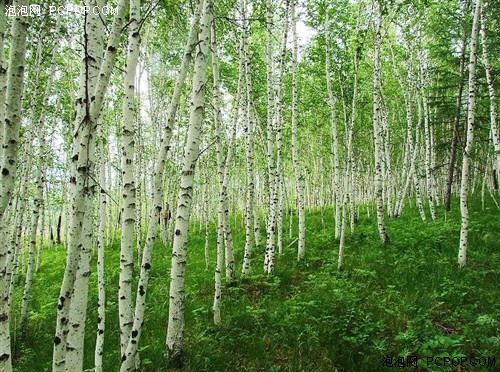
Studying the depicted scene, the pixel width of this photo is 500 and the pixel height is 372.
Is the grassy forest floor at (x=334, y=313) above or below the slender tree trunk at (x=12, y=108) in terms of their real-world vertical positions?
below

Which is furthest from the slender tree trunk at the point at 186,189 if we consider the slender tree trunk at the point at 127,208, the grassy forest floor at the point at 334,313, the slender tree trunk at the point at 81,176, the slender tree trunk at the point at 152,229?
the slender tree trunk at the point at 81,176

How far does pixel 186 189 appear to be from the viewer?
4898mm

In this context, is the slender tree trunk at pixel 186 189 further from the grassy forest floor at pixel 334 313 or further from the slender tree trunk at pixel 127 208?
the slender tree trunk at pixel 127 208

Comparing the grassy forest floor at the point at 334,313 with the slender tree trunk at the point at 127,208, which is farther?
the grassy forest floor at the point at 334,313

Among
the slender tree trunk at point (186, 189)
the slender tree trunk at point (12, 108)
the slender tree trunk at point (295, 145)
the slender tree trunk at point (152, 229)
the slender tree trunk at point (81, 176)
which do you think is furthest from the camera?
the slender tree trunk at point (295, 145)

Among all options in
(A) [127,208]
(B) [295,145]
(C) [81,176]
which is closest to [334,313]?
(A) [127,208]

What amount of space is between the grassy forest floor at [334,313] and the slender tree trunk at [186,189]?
0.44m

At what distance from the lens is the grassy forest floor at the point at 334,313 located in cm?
492

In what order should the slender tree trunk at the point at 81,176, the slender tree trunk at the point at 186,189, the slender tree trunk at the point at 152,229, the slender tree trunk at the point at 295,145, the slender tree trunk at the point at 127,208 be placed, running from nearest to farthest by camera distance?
1. the slender tree trunk at the point at 81,176
2. the slender tree trunk at the point at 152,229
3. the slender tree trunk at the point at 127,208
4. the slender tree trunk at the point at 186,189
5. the slender tree trunk at the point at 295,145

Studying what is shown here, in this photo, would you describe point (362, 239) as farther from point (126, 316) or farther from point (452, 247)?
point (126, 316)

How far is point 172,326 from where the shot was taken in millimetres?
4996

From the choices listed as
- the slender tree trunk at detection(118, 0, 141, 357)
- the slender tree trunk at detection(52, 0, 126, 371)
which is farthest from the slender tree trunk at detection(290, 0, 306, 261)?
the slender tree trunk at detection(52, 0, 126, 371)

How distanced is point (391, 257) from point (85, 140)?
339 inches

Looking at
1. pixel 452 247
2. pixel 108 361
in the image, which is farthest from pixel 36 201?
pixel 452 247
